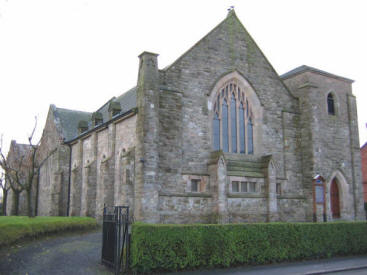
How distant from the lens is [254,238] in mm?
14172

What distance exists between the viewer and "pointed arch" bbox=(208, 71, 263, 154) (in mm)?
22831

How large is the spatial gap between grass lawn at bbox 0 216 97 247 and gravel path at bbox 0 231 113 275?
22.9 inches

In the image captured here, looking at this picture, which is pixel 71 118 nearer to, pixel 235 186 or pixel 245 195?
pixel 235 186

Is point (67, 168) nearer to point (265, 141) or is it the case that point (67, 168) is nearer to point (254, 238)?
point (265, 141)

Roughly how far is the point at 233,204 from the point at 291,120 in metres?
7.84

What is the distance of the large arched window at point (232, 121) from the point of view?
901 inches

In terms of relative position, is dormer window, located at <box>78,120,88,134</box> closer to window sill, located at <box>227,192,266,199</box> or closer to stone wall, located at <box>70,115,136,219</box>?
stone wall, located at <box>70,115,136,219</box>

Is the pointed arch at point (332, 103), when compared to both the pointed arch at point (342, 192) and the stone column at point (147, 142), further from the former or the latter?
the stone column at point (147, 142)

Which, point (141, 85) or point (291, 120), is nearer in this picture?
point (141, 85)

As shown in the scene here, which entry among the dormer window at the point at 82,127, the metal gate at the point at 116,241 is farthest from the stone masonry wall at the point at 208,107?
the dormer window at the point at 82,127

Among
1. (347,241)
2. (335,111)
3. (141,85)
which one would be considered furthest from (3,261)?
(335,111)

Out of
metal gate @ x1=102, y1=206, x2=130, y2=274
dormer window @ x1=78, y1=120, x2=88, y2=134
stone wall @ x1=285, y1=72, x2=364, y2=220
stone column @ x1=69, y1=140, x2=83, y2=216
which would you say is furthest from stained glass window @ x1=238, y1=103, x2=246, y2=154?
dormer window @ x1=78, y1=120, x2=88, y2=134

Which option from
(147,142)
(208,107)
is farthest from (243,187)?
(147,142)

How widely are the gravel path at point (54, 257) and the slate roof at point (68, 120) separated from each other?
744 inches
